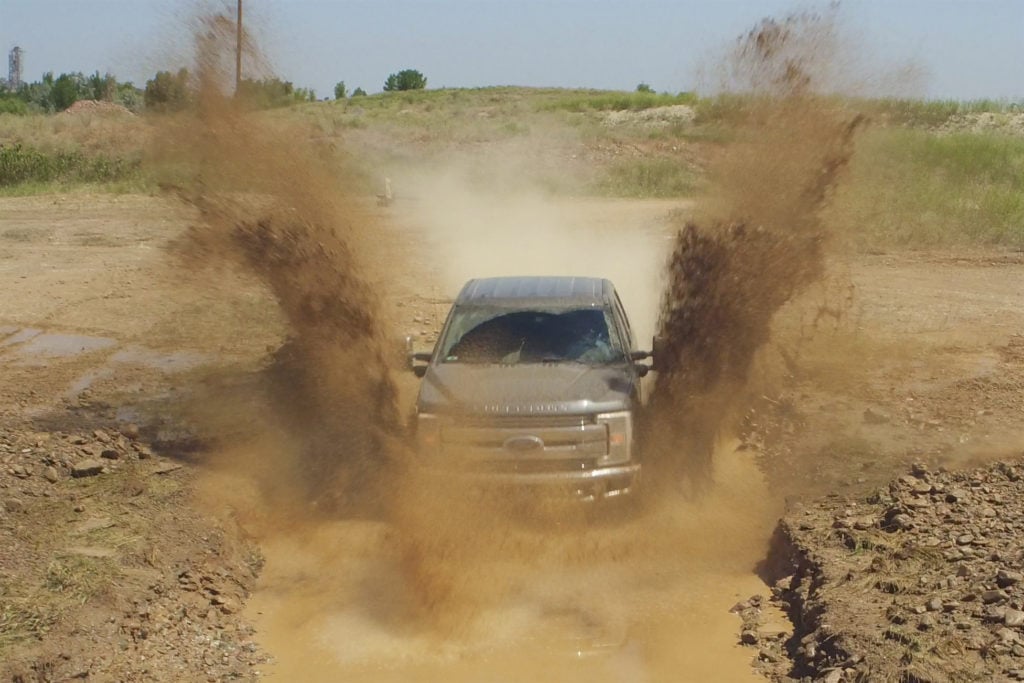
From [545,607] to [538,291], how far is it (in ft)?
10.7

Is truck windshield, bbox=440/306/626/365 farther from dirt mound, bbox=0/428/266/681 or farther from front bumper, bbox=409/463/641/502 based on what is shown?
dirt mound, bbox=0/428/266/681

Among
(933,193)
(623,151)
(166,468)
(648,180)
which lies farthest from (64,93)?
(166,468)

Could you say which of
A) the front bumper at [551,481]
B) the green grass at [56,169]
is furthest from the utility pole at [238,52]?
the green grass at [56,169]

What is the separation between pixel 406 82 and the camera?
297 feet

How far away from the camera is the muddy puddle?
284 inches

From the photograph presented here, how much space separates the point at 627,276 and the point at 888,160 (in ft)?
36.1

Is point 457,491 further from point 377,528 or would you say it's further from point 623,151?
point 623,151

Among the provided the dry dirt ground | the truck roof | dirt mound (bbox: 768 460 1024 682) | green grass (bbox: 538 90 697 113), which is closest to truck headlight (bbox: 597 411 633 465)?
the dry dirt ground

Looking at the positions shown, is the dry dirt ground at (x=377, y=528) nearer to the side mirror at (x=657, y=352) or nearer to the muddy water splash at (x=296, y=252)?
the muddy water splash at (x=296, y=252)

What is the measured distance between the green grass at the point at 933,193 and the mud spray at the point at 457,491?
9.39 m

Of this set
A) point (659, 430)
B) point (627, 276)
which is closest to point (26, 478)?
point (659, 430)

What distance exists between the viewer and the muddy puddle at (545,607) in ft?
23.7

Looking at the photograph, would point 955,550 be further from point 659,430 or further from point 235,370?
point 235,370

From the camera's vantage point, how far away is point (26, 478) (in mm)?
9539
